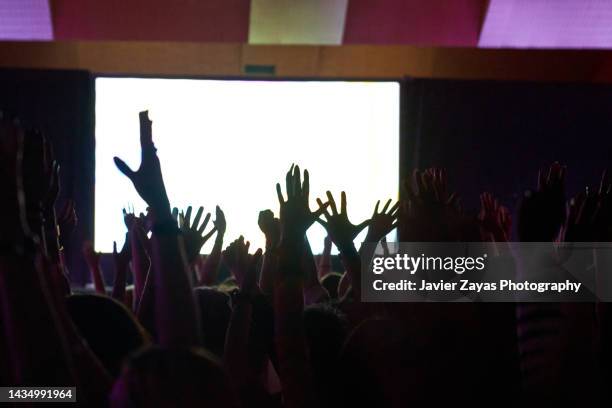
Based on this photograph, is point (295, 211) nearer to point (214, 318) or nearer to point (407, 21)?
point (214, 318)

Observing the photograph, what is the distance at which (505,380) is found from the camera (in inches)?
38.4

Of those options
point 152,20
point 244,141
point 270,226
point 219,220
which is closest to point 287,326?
point 270,226

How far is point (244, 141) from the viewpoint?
124 inches

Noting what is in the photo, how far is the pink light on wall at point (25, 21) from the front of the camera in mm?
3438

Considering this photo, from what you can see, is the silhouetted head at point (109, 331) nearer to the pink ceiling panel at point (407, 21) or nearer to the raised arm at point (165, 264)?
the raised arm at point (165, 264)

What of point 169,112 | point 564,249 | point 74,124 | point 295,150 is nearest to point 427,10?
point 295,150

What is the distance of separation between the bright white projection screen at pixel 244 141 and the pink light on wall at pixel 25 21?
1.69 ft

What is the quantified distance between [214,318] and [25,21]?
2.91 m

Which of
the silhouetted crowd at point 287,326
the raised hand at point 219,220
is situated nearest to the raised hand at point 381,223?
the silhouetted crowd at point 287,326

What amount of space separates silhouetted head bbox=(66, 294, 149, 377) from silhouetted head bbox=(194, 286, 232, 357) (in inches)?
7.7

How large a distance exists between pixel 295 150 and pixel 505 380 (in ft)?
7.57

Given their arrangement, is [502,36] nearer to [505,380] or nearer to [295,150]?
[295,150]

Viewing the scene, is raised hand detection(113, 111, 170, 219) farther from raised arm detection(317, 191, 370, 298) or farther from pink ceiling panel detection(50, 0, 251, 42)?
pink ceiling panel detection(50, 0, 251, 42)

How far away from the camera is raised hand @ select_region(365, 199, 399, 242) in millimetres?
1206
